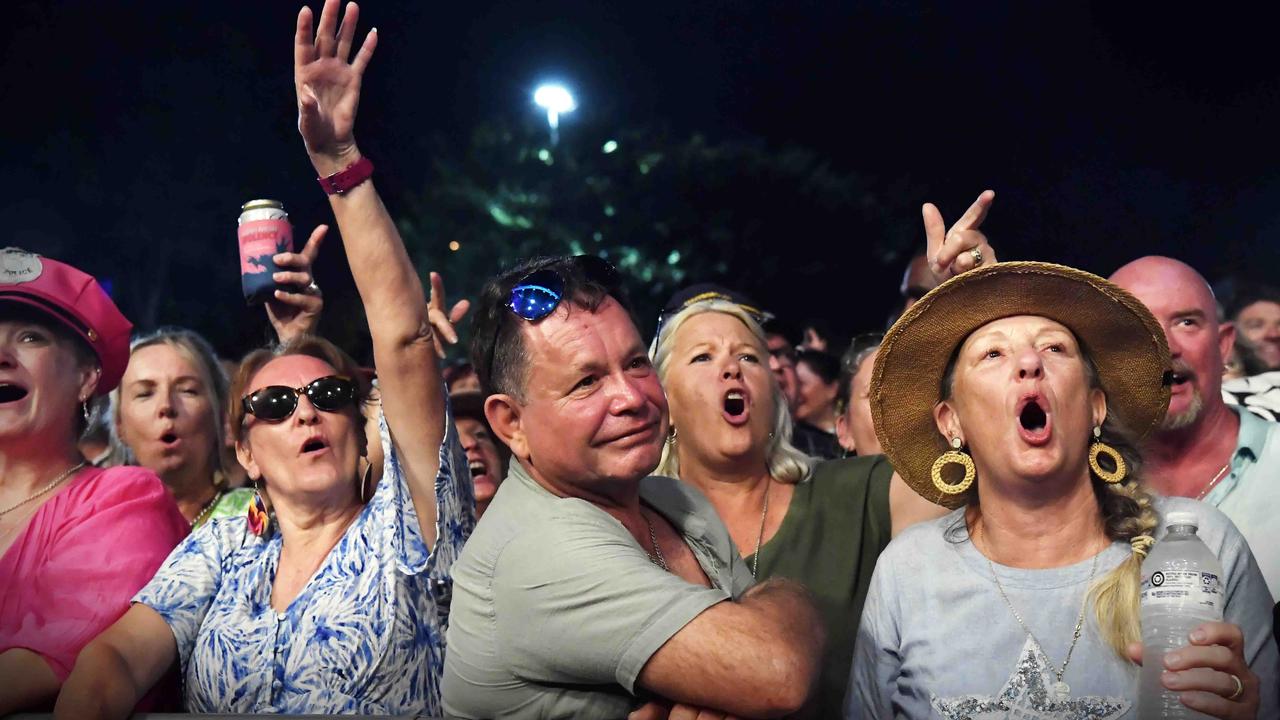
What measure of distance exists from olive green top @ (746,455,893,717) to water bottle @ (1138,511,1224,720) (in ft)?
3.50

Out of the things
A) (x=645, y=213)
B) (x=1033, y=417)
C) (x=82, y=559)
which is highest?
(x=645, y=213)

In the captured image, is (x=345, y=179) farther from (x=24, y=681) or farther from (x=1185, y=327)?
(x=1185, y=327)

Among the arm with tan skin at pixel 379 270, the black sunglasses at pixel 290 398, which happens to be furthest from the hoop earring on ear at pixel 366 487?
the arm with tan skin at pixel 379 270

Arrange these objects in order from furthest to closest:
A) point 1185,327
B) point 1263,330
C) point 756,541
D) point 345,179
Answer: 1. point 1263,330
2. point 1185,327
3. point 756,541
4. point 345,179

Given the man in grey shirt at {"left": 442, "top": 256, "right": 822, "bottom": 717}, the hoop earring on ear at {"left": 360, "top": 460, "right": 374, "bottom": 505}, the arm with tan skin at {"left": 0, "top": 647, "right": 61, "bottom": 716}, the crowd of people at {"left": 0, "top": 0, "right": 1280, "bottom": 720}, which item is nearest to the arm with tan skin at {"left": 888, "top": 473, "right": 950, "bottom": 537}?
the crowd of people at {"left": 0, "top": 0, "right": 1280, "bottom": 720}

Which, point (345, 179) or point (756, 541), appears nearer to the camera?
point (345, 179)

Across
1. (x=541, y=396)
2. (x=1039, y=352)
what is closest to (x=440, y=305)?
(x=541, y=396)

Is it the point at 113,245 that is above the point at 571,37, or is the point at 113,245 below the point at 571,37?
below

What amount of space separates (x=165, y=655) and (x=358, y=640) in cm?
57

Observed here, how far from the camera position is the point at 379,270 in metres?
3.29

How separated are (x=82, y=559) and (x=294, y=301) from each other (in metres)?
1.00

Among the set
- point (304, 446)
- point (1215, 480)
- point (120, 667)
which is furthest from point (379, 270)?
point (1215, 480)

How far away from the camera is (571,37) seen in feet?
96.4

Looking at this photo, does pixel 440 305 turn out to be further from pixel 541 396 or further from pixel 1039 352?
pixel 1039 352
